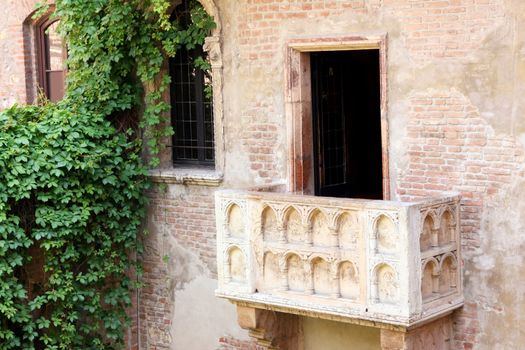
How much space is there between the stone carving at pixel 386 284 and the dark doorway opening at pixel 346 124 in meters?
2.32

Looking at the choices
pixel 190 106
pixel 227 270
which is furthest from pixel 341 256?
pixel 190 106

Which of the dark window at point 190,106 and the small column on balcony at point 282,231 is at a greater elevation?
the dark window at point 190,106

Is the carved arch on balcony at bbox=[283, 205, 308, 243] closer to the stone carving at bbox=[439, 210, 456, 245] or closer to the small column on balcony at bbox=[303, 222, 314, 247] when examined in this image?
the small column on balcony at bbox=[303, 222, 314, 247]

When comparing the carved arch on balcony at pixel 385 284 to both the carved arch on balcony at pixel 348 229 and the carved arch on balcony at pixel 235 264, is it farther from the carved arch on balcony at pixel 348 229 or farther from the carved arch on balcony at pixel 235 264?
the carved arch on balcony at pixel 235 264

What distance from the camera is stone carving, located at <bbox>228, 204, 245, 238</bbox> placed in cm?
1114

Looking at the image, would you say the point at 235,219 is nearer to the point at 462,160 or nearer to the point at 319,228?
the point at 319,228

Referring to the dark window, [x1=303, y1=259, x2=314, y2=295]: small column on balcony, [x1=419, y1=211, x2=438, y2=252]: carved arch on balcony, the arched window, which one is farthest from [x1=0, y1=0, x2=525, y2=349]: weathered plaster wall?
the arched window

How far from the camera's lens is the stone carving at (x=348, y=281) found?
33.8 ft

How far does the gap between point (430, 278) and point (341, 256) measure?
870 millimetres

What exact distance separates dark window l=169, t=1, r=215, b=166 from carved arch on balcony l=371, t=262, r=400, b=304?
12.4 feet

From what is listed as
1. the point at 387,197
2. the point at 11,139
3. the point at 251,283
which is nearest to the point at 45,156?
the point at 11,139

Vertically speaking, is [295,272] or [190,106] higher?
[190,106]

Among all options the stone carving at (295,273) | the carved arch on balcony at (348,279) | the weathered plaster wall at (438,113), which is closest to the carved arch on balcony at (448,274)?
the weathered plaster wall at (438,113)

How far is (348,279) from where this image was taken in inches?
409
